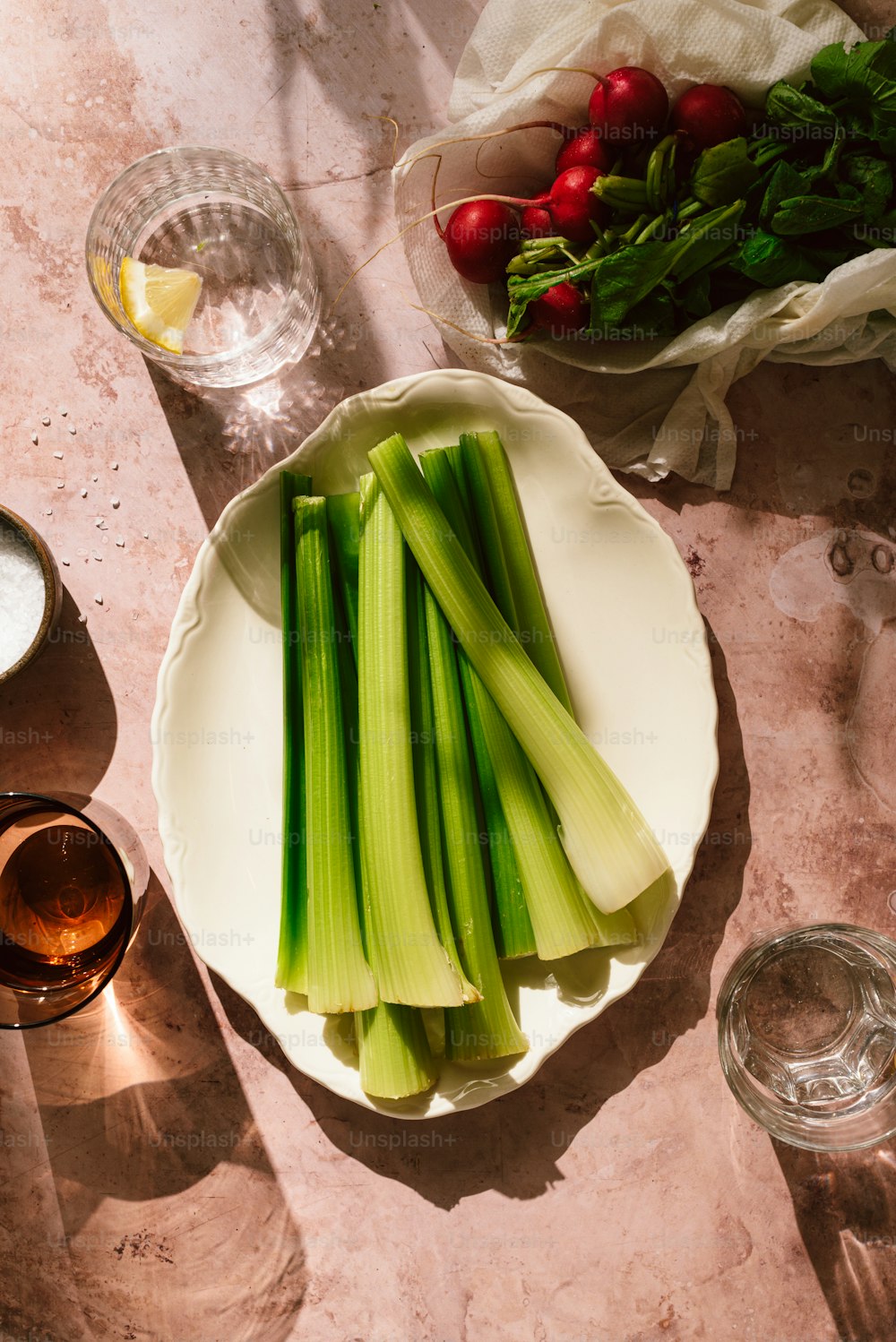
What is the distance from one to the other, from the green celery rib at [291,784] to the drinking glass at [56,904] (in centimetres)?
25

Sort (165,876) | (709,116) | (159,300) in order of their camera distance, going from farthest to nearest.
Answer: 1. (165,876)
2. (159,300)
3. (709,116)

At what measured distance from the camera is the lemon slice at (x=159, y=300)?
4.88 ft

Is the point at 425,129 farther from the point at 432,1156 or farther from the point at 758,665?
the point at 432,1156

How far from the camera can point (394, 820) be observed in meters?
1.36

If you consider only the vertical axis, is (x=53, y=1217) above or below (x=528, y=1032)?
below

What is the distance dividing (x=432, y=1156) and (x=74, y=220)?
5.71ft

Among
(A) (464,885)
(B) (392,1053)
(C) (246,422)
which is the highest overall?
(C) (246,422)

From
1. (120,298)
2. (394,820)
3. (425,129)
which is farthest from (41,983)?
(425,129)

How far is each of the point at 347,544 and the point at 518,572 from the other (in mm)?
275

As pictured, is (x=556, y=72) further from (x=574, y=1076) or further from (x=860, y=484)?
(x=574, y=1076)

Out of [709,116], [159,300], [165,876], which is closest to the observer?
[709,116]

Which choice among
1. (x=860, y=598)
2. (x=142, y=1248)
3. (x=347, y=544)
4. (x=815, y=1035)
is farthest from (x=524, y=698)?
(x=142, y=1248)

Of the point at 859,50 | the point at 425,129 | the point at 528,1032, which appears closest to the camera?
the point at 859,50

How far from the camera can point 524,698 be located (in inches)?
53.9
